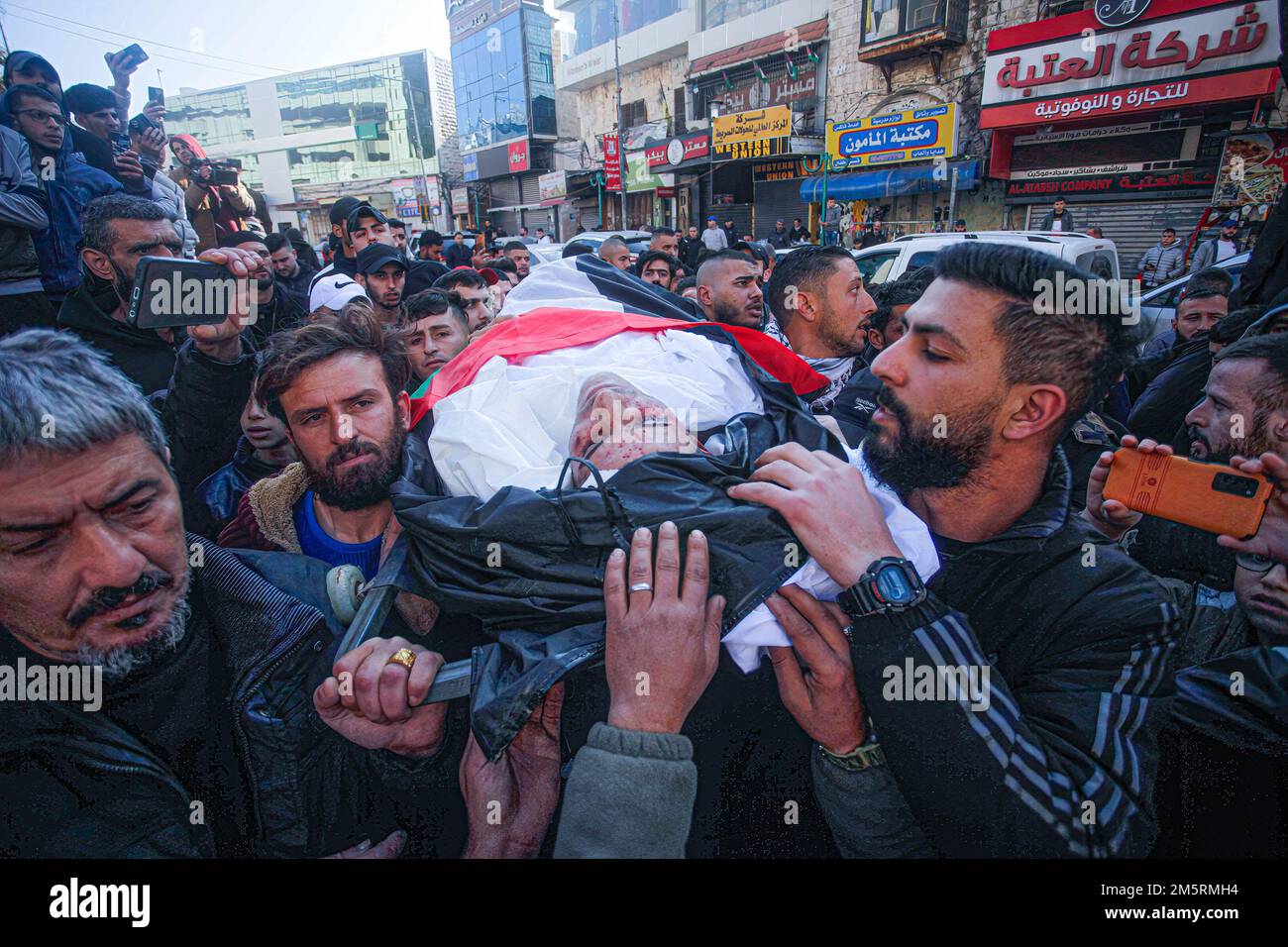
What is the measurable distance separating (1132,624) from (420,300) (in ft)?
11.5

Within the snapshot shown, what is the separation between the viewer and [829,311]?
12.4 ft

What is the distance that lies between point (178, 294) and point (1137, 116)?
1610cm

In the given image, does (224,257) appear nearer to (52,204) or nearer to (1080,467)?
(52,204)

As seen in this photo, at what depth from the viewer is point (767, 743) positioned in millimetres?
1436

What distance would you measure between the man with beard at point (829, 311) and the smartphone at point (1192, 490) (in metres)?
2.23

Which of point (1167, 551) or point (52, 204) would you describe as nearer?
point (1167, 551)

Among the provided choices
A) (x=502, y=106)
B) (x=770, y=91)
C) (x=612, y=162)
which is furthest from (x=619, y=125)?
(x=502, y=106)

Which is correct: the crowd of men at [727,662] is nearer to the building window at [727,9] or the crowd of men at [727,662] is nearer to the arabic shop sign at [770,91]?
the arabic shop sign at [770,91]

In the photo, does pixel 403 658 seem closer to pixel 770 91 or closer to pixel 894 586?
pixel 894 586

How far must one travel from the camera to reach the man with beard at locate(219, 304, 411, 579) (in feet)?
6.00

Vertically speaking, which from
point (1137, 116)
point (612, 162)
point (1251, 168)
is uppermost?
point (612, 162)

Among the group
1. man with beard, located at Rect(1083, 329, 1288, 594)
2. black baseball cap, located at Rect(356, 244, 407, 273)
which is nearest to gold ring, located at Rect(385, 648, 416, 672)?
man with beard, located at Rect(1083, 329, 1288, 594)

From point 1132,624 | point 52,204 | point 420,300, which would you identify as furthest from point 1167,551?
point 52,204

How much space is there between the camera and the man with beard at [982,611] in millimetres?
1098
